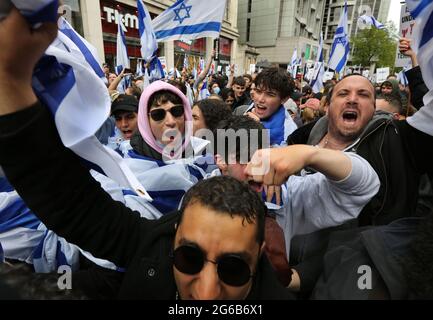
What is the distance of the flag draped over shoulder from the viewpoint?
733mm

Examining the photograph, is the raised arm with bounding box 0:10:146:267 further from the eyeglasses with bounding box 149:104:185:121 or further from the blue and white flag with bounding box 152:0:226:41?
the blue and white flag with bounding box 152:0:226:41

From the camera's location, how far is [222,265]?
0.80m

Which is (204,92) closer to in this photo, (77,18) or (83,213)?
(83,213)

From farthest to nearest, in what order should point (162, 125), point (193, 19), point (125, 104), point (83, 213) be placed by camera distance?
point (193, 19)
point (125, 104)
point (162, 125)
point (83, 213)

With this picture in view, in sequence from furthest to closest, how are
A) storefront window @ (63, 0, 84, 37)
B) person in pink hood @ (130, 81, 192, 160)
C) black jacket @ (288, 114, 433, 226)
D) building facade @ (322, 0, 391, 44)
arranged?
building facade @ (322, 0, 391, 44)
storefront window @ (63, 0, 84, 37)
person in pink hood @ (130, 81, 192, 160)
black jacket @ (288, 114, 433, 226)

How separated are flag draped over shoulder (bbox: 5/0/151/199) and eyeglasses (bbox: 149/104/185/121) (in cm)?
109

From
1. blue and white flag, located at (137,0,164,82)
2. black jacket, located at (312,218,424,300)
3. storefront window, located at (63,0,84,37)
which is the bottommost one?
black jacket, located at (312,218,424,300)

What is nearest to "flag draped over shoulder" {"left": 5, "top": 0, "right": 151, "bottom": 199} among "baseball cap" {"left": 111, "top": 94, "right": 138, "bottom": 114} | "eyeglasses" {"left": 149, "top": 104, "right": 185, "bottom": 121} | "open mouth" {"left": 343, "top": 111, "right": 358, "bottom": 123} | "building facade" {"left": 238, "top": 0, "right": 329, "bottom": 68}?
"eyeglasses" {"left": 149, "top": 104, "right": 185, "bottom": 121}

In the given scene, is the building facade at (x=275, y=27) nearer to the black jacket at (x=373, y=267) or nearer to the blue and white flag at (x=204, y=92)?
the blue and white flag at (x=204, y=92)

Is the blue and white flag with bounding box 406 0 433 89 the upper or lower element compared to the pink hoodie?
upper

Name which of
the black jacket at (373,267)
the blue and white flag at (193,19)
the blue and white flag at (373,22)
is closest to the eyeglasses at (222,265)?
the black jacket at (373,267)

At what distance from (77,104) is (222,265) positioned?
0.64 metres

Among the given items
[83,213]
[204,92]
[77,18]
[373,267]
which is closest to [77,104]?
[83,213]

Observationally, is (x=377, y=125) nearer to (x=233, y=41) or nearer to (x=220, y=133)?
(x=220, y=133)
